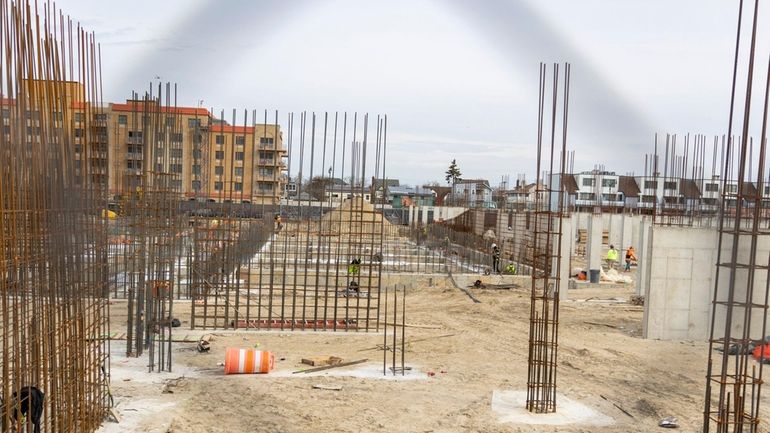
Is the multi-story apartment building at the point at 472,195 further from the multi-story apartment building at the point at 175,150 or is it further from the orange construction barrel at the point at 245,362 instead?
the orange construction barrel at the point at 245,362

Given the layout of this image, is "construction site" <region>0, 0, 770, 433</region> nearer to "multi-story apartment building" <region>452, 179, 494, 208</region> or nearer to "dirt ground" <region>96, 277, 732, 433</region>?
"dirt ground" <region>96, 277, 732, 433</region>

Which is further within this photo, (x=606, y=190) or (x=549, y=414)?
(x=606, y=190)

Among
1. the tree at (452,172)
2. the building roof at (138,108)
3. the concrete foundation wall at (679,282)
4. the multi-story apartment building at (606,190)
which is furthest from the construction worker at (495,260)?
the tree at (452,172)

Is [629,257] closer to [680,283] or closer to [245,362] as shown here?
[680,283]

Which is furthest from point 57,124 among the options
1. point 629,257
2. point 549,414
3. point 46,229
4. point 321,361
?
point 629,257

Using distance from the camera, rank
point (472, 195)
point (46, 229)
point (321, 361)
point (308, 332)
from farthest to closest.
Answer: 1. point (472, 195)
2. point (308, 332)
3. point (321, 361)
4. point (46, 229)

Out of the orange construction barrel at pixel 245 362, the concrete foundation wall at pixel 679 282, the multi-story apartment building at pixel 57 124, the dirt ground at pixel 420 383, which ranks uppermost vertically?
the multi-story apartment building at pixel 57 124

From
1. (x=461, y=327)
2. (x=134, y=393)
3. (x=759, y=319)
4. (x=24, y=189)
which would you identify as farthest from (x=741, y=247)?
(x=24, y=189)

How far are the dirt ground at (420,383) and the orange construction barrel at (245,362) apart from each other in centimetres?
14

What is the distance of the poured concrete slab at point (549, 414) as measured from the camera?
7078 millimetres

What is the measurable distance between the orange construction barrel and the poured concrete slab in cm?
281

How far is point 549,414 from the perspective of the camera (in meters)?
7.26

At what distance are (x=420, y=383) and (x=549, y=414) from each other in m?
1.72

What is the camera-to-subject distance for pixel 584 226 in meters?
25.2
